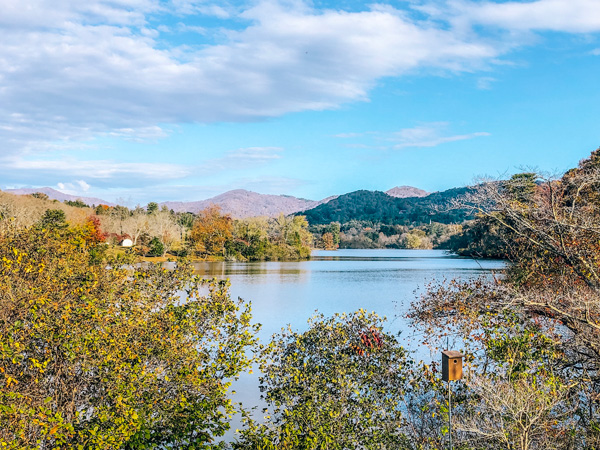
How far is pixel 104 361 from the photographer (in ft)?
17.2

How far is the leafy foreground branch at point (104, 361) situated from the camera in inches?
193

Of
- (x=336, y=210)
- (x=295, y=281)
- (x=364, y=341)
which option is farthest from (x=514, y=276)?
(x=336, y=210)

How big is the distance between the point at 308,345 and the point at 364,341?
801mm

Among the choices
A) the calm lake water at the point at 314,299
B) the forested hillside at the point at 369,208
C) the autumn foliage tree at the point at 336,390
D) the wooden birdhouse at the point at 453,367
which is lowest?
the calm lake water at the point at 314,299

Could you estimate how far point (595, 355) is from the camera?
6805 mm

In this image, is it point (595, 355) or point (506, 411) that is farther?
point (595, 355)

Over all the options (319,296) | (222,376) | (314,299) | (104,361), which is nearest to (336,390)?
(222,376)

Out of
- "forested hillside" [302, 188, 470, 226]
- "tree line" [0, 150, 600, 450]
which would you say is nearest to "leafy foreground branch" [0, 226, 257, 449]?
"tree line" [0, 150, 600, 450]

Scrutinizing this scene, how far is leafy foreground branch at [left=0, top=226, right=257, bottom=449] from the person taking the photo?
4.91m

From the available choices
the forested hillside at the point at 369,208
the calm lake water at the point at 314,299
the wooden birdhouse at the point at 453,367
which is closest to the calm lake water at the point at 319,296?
the calm lake water at the point at 314,299

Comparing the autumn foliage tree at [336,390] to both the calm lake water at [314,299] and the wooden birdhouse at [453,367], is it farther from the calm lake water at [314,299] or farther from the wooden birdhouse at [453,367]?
the calm lake water at [314,299]

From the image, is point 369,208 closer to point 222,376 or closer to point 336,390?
point 222,376

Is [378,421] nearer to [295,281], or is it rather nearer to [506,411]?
[506,411]

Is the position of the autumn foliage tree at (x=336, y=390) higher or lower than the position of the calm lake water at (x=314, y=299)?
higher
